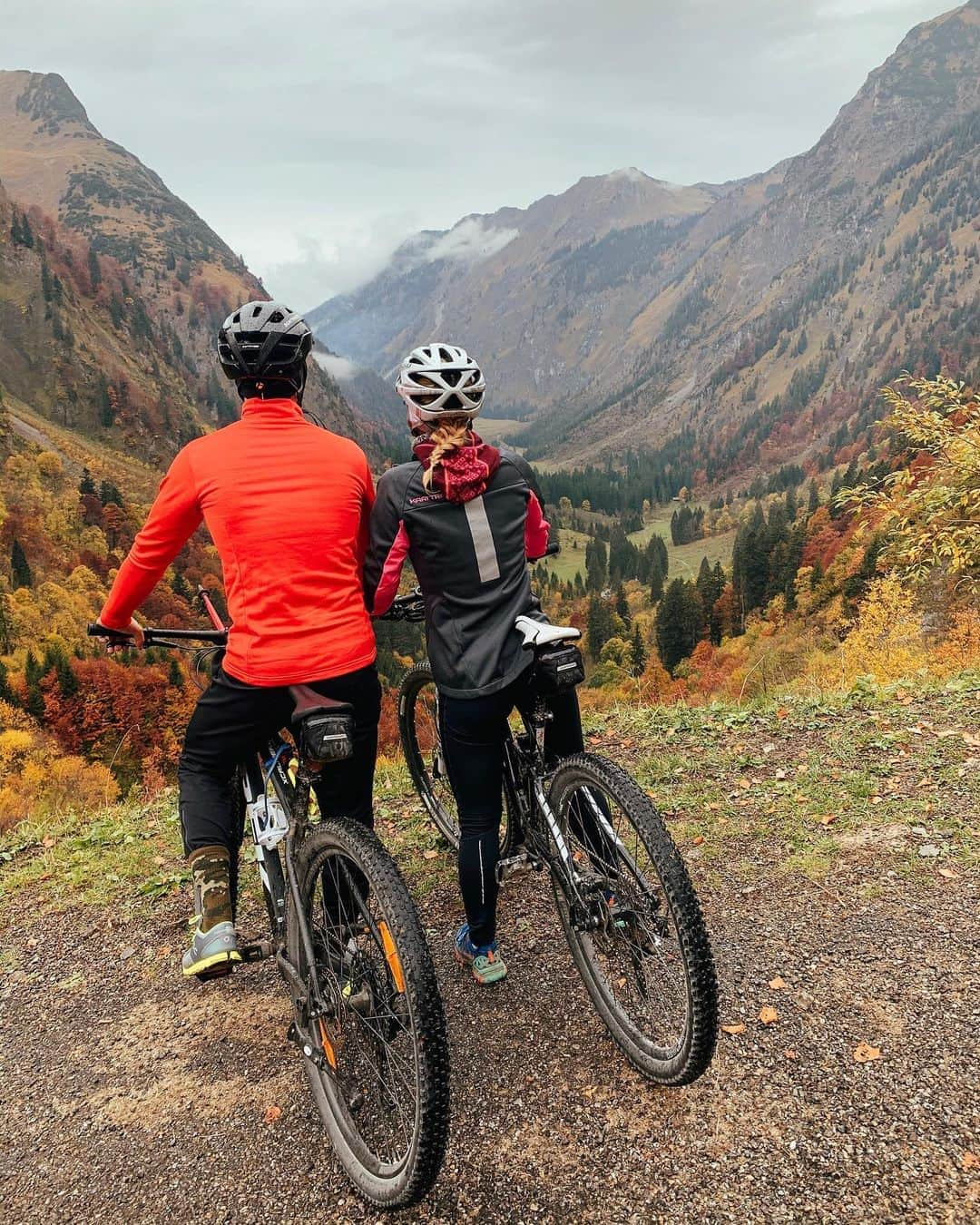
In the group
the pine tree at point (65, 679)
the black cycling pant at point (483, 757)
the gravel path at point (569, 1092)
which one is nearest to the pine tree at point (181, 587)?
A: the pine tree at point (65, 679)

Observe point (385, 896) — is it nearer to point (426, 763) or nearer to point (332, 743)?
point (332, 743)

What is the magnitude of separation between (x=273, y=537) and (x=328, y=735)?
912 mm

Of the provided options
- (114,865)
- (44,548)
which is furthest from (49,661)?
(114,865)

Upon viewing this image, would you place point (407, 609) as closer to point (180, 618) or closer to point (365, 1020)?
point (365, 1020)

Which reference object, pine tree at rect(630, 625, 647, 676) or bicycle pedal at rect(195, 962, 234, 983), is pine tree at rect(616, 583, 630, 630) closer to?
pine tree at rect(630, 625, 647, 676)

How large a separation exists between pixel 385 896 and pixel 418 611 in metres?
2.07

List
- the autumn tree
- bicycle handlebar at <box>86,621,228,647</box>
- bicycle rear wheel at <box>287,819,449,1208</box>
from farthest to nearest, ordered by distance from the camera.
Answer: the autumn tree < bicycle handlebar at <box>86,621,228,647</box> < bicycle rear wheel at <box>287,819,449,1208</box>

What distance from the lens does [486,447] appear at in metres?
3.82

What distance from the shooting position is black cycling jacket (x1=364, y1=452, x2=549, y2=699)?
365 cm

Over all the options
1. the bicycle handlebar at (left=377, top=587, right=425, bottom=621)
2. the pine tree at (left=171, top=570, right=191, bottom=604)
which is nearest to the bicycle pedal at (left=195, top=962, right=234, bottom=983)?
the bicycle handlebar at (left=377, top=587, right=425, bottom=621)

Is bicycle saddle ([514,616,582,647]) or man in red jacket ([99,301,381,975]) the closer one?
man in red jacket ([99,301,381,975])

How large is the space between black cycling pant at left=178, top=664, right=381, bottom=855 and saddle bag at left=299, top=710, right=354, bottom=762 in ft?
0.64

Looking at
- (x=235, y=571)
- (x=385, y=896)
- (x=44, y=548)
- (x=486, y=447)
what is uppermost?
(x=486, y=447)

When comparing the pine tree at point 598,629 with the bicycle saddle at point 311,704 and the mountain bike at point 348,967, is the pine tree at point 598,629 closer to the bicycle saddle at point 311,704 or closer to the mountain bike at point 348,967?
the mountain bike at point 348,967
